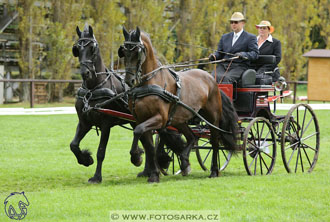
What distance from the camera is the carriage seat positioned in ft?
29.6

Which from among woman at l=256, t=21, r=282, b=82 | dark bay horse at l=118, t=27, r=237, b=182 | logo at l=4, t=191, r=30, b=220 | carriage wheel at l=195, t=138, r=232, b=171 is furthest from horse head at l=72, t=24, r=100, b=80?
woman at l=256, t=21, r=282, b=82

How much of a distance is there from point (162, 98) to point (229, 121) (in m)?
1.61

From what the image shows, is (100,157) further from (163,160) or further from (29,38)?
(29,38)

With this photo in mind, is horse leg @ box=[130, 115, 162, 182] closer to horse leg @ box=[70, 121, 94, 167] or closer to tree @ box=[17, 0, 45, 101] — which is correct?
horse leg @ box=[70, 121, 94, 167]

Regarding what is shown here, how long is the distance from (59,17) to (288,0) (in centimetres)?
1169

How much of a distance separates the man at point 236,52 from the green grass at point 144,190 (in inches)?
59.8

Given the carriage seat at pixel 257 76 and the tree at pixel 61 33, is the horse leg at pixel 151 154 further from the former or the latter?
the tree at pixel 61 33

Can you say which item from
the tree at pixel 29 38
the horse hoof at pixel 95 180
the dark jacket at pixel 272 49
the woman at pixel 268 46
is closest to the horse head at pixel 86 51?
the horse hoof at pixel 95 180

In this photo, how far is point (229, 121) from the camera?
8.95 meters

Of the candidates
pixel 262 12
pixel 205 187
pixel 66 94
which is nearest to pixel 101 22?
pixel 66 94

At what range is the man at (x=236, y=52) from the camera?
9.12 meters

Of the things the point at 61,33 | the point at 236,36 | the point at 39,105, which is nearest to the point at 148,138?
the point at 236,36

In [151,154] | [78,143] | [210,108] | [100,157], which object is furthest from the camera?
[210,108]

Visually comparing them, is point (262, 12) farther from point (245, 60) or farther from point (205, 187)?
point (205, 187)
